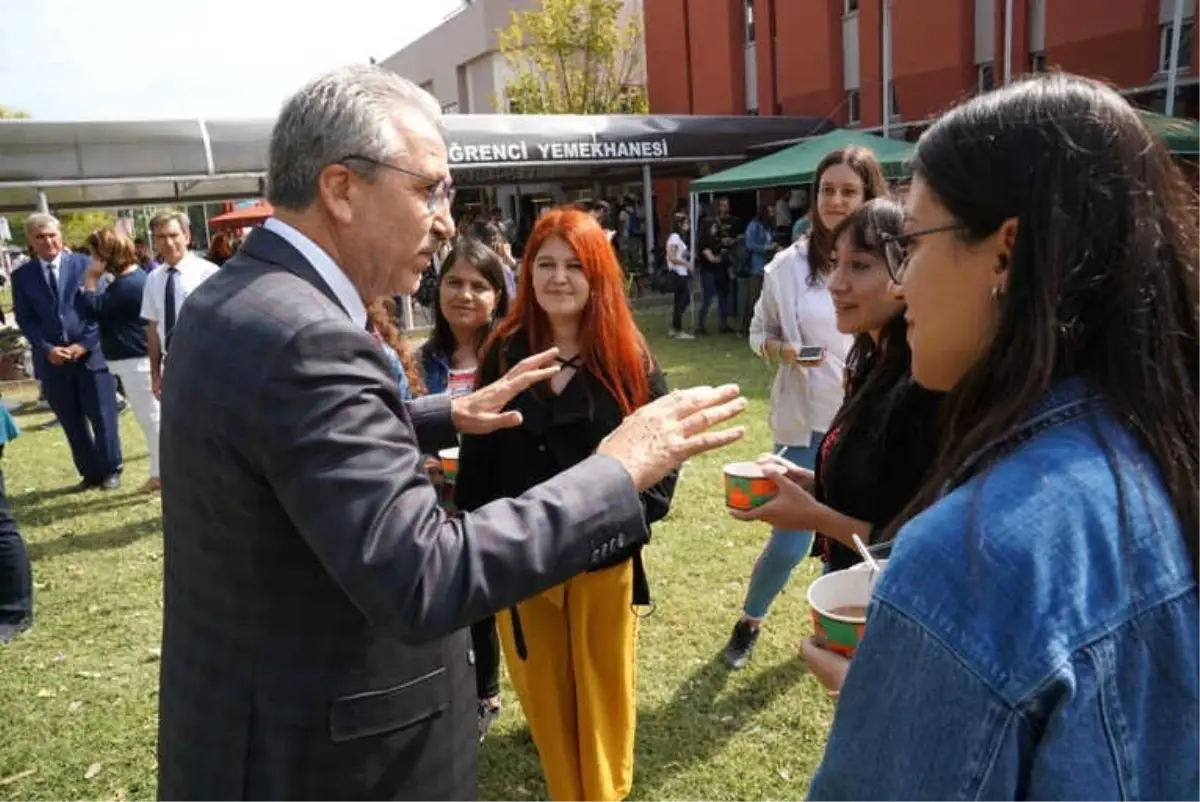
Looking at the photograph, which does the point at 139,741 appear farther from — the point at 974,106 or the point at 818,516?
the point at 974,106

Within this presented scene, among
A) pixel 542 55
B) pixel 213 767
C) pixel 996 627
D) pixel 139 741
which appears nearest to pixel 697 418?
pixel 996 627

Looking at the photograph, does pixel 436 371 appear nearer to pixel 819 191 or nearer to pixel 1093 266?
pixel 819 191

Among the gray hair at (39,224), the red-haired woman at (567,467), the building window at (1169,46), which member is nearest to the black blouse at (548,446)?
the red-haired woman at (567,467)

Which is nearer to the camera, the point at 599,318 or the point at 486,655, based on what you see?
the point at 599,318

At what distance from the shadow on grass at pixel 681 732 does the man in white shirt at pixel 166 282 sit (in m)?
4.39

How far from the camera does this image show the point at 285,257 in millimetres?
1444

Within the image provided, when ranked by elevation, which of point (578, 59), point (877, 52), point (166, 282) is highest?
point (578, 59)

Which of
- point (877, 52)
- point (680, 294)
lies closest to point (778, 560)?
point (680, 294)

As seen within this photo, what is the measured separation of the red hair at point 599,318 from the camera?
2877 mm

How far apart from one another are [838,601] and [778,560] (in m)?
2.25

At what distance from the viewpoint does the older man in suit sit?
1.26 meters

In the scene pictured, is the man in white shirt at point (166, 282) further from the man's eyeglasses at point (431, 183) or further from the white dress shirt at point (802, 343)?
the man's eyeglasses at point (431, 183)

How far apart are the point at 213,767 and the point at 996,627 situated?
128cm

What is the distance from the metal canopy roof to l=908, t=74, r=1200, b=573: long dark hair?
1286 cm
